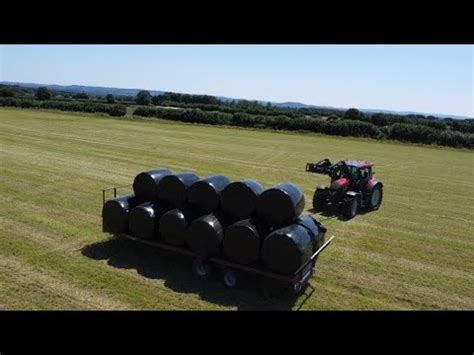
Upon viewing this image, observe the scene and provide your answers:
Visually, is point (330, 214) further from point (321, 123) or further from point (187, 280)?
point (321, 123)

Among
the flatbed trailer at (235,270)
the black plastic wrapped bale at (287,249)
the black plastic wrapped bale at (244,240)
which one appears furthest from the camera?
the black plastic wrapped bale at (244,240)

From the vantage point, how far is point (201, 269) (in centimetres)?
896

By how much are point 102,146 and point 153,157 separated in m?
5.26

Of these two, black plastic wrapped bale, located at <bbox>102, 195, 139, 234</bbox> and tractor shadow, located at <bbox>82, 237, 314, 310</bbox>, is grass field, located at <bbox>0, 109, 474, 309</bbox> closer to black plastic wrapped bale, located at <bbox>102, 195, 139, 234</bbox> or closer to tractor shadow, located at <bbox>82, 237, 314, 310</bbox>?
tractor shadow, located at <bbox>82, 237, 314, 310</bbox>

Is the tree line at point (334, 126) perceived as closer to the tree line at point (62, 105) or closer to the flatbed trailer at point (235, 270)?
the tree line at point (62, 105)

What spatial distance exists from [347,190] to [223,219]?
7.80m

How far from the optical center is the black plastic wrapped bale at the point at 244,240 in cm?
831

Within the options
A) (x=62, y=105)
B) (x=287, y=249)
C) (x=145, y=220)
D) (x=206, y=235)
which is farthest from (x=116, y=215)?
Answer: (x=62, y=105)

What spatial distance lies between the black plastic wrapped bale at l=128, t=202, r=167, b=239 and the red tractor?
7.03 m

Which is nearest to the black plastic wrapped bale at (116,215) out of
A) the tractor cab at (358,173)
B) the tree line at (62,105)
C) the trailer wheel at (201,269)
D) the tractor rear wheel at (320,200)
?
the trailer wheel at (201,269)

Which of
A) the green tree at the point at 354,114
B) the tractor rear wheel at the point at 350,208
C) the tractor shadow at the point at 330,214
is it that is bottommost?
the tractor shadow at the point at 330,214

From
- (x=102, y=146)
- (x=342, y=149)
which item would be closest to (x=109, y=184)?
(x=102, y=146)

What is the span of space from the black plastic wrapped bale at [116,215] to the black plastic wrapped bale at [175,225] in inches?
44.4
